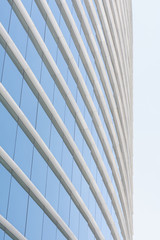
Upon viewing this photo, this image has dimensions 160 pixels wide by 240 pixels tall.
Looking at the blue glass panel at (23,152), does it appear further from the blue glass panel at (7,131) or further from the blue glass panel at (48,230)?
the blue glass panel at (48,230)

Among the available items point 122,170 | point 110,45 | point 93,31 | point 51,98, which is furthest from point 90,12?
point 122,170

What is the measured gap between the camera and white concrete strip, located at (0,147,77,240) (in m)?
23.0

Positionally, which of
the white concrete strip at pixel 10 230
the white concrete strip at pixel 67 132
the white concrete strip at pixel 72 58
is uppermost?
the white concrete strip at pixel 72 58

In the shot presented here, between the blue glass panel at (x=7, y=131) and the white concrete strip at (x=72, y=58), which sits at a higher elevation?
the white concrete strip at (x=72, y=58)

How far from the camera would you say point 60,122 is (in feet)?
97.5

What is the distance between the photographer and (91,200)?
117 ft

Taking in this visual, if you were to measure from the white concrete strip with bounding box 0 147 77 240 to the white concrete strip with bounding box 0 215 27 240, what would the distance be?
0.45 meters

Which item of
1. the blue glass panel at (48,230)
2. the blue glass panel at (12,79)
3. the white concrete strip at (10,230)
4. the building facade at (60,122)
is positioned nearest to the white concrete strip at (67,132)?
the building facade at (60,122)

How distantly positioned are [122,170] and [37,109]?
20.9 meters

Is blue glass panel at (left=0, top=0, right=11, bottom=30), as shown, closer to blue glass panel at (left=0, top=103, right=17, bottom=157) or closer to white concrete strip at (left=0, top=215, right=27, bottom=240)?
blue glass panel at (left=0, top=103, right=17, bottom=157)

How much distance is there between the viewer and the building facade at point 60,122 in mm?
24125

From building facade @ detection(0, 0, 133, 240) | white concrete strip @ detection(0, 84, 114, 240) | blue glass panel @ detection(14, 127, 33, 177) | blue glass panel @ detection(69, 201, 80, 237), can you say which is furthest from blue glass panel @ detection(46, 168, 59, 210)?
blue glass panel @ detection(69, 201, 80, 237)

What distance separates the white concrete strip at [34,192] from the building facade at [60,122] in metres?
0.04

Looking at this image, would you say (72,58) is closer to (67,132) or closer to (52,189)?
(67,132)
